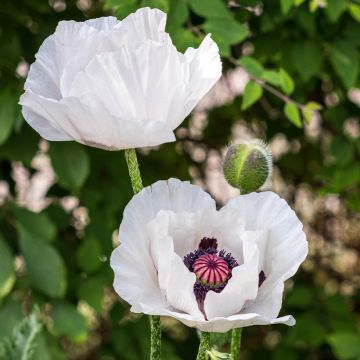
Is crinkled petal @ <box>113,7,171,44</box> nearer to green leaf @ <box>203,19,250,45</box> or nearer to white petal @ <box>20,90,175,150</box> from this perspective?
white petal @ <box>20,90,175,150</box>

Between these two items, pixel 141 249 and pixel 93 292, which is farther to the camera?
pixel 93 292

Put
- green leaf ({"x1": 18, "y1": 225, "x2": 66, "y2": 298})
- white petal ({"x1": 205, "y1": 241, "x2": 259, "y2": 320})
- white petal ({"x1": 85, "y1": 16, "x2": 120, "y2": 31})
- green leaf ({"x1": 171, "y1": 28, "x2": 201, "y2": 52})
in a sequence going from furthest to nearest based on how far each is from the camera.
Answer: green leaf ({"x1": 18, "y1": 225, "x2": 66, "y2": 298}) < green leaf ({"x1": 171, "y1": 28, "x2": 201, "y2": 52}) < white petal ({"x1": 85, "y1": 16, "x2": 120, "y2": 31}) < white petal ({"x1": 205, "y1": 241, "x2": 259, "y2": 320})

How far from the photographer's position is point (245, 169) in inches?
28.9

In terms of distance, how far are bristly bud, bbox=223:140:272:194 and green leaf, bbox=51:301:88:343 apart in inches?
36.1

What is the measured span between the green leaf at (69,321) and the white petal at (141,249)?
101 centimetres

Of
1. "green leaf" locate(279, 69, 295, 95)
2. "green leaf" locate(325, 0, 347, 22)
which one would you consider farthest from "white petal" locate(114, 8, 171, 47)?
"green leaf" locate(325, 0, 347, 22)

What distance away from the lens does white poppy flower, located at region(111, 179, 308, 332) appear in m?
0.58

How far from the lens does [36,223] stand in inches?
64.6

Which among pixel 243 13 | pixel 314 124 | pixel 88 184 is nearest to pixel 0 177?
pixel 88 184

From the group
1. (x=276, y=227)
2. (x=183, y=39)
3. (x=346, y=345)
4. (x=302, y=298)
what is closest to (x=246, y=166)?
(x=276, y=227)

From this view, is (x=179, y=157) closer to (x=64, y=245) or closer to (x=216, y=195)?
(x=216, y=195)

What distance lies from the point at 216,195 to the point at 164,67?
206 centimetres

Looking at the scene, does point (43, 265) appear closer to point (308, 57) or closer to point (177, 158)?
point (308, 57)

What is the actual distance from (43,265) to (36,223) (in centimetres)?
9
